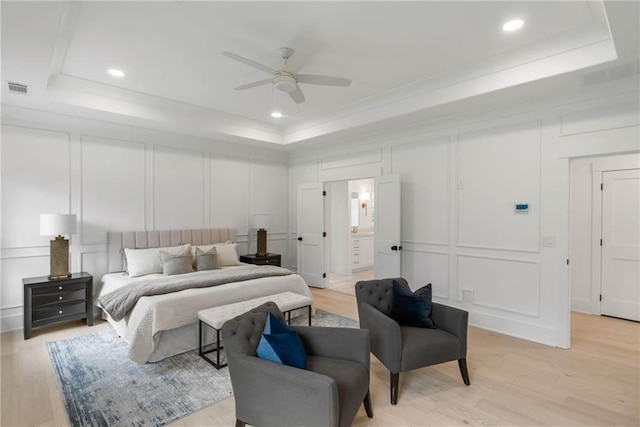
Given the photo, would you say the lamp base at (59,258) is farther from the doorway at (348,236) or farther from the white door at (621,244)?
the white door at (621,244)

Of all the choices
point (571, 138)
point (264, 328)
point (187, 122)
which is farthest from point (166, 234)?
point (571, 138)

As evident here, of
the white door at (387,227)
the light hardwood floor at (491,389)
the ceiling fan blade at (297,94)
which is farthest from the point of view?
the white door at (387,227)

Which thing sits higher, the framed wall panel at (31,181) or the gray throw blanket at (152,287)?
the framed wall panel at (31,181)

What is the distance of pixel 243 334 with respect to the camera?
2016mm

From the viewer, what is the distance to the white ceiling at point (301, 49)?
2.50 metres

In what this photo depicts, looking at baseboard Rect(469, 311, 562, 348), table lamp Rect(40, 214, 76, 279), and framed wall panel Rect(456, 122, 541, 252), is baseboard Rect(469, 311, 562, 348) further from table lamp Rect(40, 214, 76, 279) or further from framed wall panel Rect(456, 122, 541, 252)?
table lamp Rect(40, 214, 76, 279)

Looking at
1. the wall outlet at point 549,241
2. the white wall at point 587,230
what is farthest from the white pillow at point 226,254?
the white wall at point 587,230

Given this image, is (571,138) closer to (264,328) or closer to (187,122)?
(264,328)

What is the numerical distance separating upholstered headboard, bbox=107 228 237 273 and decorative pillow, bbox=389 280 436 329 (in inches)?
147

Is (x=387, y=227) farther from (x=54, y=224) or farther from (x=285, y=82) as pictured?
(x=54, y=224)

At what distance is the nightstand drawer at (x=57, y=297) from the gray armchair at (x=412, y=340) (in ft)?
11.7

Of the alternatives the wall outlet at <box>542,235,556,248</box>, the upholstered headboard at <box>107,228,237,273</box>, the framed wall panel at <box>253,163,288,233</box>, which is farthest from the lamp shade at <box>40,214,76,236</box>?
the wall outlet at <box>542,235,556,248</box>

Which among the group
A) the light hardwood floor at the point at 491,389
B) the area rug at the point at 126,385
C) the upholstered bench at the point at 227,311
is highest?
the upholstered bench at the point at 227,311

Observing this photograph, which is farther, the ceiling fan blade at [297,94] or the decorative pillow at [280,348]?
the ceiling fan blade at [297,94]
